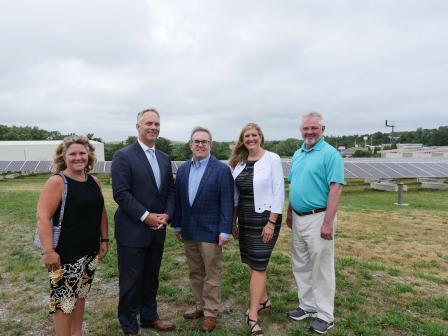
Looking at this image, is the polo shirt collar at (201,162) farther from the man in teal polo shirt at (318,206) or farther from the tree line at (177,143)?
the tree line at (177,143)

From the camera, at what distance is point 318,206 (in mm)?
3521

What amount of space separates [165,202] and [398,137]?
118646mm

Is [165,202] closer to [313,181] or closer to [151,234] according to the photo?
[151,234]

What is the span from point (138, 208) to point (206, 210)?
705mm

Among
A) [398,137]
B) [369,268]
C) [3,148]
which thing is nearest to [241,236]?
[369,268]

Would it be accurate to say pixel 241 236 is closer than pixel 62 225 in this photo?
No

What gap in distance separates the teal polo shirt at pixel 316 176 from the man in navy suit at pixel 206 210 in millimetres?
721

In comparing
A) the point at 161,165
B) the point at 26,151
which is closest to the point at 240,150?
the point at 161,165

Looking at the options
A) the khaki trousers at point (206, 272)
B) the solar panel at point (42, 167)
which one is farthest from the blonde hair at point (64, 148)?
the solar panel at point (42, 167)

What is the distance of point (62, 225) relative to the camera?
2842 millimetres

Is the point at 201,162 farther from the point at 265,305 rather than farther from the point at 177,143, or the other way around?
the point at 177,143

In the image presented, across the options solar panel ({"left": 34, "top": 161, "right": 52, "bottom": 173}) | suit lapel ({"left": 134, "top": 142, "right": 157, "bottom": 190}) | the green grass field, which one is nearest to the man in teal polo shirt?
the green grass field

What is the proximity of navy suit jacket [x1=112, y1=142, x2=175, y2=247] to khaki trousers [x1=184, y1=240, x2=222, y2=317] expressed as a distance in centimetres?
54

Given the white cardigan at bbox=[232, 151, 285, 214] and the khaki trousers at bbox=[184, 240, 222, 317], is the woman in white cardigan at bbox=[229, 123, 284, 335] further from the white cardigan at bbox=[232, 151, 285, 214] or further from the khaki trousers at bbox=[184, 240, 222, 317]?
the khaki trousers at bbox=[184, 240, 222, 317]
